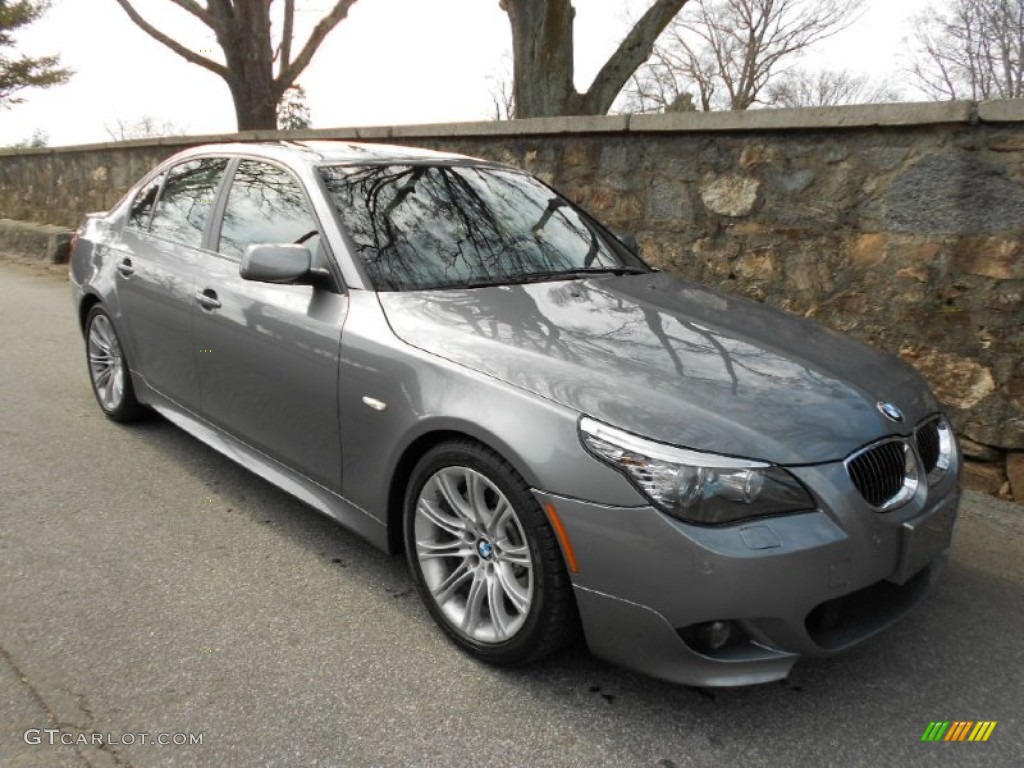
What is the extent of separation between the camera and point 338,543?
342cm

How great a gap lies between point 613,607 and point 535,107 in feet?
29.0

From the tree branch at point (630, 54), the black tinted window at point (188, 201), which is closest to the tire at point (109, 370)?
the black tinted window at point (188, 201)

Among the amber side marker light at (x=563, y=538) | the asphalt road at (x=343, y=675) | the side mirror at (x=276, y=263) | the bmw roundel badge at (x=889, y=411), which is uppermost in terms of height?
the side mirror at (x=276, y=263)

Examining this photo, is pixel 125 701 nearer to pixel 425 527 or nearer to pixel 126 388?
pixel 425 527

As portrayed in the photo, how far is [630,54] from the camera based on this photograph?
35.3ft

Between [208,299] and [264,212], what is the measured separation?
45cm

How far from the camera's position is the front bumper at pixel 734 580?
210cm

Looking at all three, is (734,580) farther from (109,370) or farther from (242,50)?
(242,50)

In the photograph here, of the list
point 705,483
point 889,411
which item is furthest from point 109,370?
point 889,411

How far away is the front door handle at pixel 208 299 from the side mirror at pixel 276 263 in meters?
0.63

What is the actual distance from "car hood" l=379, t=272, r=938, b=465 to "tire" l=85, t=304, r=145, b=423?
2.38 meters

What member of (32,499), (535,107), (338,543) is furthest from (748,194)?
(535,107)

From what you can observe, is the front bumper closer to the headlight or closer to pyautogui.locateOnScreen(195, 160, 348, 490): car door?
the headlight

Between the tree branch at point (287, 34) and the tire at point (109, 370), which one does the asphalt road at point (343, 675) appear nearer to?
the tire at point (109, 370)
